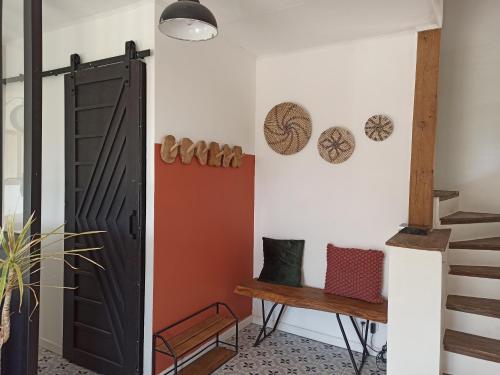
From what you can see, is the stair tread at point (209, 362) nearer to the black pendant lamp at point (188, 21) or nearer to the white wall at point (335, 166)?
the white wall at point (335, 166)

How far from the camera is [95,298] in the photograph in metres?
2.65

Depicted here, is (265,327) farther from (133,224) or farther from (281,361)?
(133,224)

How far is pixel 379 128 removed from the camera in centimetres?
300

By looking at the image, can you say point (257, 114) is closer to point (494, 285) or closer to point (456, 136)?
point (456, 136)

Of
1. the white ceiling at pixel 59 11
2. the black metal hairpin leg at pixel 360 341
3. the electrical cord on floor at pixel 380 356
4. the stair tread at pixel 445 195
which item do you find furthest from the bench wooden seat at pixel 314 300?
the white ceiling at pixel 59 11

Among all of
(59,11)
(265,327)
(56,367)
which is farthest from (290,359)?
(59,11)

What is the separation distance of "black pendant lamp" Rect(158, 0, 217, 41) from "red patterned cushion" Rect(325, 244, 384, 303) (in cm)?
213

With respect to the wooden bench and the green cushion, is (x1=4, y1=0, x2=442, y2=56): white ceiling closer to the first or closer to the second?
the green cushion

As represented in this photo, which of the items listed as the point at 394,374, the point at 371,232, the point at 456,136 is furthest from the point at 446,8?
the point at 394,374

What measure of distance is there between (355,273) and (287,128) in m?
1.48

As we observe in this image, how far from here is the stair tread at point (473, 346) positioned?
2080 millimetres

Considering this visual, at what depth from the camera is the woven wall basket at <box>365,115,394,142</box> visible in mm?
2973

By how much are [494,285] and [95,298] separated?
2.88m

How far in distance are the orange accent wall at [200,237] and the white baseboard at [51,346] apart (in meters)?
1.03
